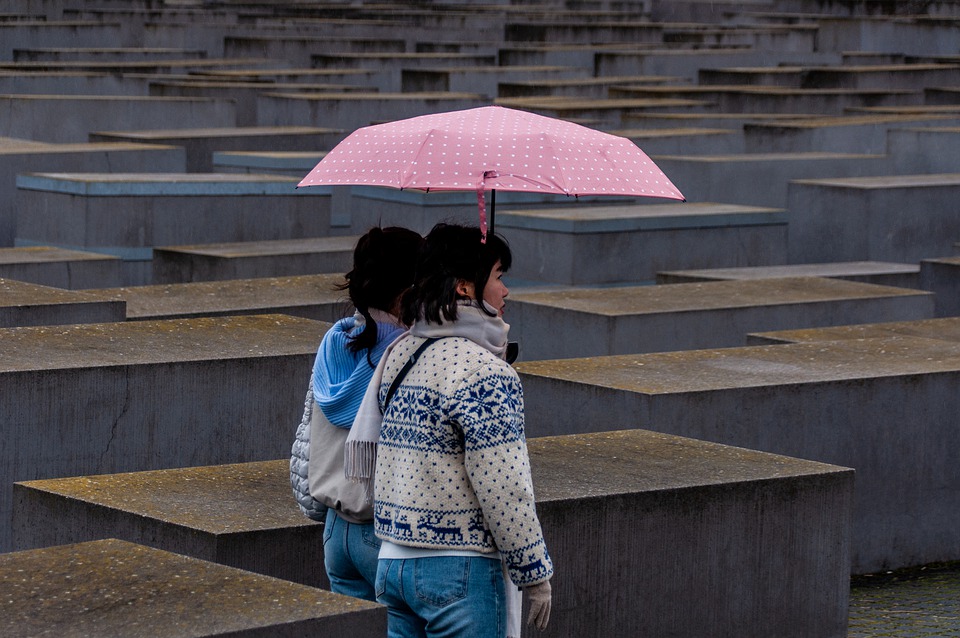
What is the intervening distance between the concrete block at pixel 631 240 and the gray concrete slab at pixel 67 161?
352 cm

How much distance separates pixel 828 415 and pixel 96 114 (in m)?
12.8

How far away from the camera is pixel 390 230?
14.7 ft

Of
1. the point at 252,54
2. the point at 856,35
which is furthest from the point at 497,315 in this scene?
the point at 856,35

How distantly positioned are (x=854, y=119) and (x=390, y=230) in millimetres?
15050

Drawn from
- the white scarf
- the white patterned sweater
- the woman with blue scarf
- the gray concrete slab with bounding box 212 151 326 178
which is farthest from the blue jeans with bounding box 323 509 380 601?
the gray concrete slab with bounding box 212 151 326 178

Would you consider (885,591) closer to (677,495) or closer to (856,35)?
(677,495)

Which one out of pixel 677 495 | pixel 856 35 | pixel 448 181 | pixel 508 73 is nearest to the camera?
pixel 448 181

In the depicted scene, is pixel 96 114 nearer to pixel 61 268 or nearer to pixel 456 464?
pixel 61 268

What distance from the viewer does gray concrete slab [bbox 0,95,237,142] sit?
18641mm

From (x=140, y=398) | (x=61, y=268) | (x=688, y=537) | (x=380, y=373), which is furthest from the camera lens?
(x=61, y=268)

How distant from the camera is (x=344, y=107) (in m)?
19.9

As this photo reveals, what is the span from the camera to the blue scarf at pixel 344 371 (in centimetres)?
448

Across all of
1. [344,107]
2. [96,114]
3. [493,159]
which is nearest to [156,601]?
[493,159]

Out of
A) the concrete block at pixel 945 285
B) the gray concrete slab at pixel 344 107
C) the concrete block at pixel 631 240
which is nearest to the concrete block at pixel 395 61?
the gray concrete slab at pixel 344 107
